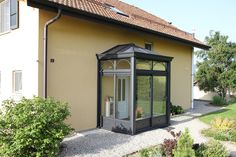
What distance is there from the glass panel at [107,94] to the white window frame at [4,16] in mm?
5292

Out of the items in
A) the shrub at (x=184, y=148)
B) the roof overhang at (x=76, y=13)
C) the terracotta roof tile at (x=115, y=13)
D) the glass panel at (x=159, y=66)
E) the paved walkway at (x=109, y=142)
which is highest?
the terracotta roof tile at (x=115, y=13)

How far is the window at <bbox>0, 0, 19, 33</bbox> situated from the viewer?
9.71 meters

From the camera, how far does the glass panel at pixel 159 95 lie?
1067cm

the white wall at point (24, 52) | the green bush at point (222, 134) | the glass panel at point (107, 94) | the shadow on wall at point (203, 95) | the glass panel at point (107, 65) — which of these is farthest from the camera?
the shadow on wall at point (203, 95)

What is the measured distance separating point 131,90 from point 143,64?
4.57 feet

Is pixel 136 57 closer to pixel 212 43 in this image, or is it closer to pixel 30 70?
pixel 30 70

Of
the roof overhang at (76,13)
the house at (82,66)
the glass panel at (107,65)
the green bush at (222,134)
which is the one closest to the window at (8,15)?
the house at (82,66)

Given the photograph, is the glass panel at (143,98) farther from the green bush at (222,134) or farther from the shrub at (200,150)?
the shrub at (200,150)

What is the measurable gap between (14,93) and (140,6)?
623 inches

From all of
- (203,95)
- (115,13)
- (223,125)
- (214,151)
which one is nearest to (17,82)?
(115,13)

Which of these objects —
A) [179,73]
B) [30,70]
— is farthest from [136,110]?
[179,73]

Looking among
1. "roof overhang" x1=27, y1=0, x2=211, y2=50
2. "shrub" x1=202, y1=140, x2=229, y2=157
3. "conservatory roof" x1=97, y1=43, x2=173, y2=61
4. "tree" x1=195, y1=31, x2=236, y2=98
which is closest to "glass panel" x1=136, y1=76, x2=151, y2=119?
"conservatory roof" x1=97, y1=43, x2=173, y2=61

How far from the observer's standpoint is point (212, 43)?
25.3m

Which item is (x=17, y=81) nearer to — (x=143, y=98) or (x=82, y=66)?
(x=82, y=66)
